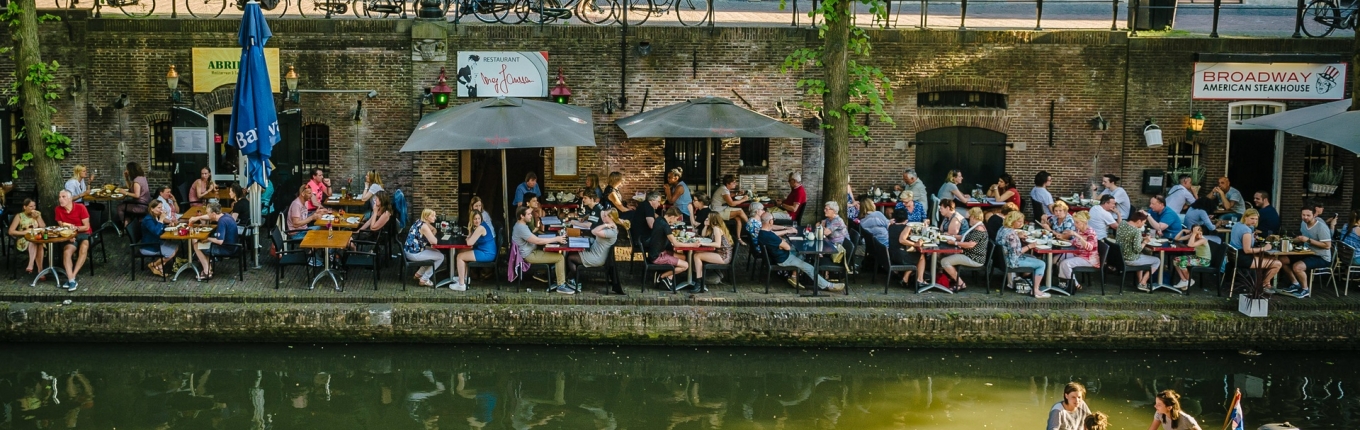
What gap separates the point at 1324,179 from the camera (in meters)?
18.9

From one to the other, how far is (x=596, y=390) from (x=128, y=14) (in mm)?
10611

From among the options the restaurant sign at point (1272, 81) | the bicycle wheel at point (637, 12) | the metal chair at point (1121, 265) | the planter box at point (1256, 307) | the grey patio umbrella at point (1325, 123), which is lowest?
the planter box at point (1256, 307)

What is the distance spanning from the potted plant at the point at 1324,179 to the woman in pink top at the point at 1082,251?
22.8 ft

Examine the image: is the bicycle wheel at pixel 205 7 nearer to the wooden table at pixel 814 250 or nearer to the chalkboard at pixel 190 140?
the chalkboard at pixel 190 140

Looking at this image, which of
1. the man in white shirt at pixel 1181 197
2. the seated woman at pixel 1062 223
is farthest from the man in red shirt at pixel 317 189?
the man in white shirt at pixel 1181 197

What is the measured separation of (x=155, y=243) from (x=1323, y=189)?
54.5 feet

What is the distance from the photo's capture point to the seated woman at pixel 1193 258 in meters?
14.2

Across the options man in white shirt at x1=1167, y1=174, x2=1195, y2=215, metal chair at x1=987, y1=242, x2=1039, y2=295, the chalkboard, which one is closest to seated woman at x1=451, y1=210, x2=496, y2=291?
metal chair at x1=987, y1=242, x2=1039, y2=295

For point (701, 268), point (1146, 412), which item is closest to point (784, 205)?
point (701, 268)

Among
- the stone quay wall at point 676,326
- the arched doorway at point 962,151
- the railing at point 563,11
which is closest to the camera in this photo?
the stone quay wall at point 676,326

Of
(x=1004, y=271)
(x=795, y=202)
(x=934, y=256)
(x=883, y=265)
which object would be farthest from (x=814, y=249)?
(x=795, y=202)

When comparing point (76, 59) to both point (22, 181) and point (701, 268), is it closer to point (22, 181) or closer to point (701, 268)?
point (22, 181)

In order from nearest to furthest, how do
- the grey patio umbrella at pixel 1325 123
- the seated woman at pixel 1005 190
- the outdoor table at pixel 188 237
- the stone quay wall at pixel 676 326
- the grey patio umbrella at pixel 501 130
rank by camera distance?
the stone quay wall at pixel 676 326, the outdoor table at pixel 188 237, the grey patio umbrella at pixel 501 130, the grey patio umbrella at pixel 1325 123, the seated woman at pixel 1005 190

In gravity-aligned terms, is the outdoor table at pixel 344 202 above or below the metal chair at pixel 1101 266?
above
